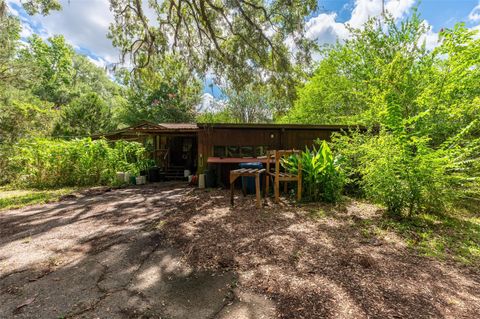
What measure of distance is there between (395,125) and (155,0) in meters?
10.1

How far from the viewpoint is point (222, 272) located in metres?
2.70

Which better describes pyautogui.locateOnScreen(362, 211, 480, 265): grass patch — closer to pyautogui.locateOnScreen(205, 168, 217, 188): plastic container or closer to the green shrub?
the green shrub

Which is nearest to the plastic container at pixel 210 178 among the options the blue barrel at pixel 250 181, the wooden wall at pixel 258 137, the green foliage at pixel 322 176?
the wooden wall at pixel 258 137

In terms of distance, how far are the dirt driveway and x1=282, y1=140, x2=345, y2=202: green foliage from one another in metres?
1.12

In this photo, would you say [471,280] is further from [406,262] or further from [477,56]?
[477,56]

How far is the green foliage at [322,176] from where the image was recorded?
572cm

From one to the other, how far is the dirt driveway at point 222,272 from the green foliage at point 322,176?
1119 mm

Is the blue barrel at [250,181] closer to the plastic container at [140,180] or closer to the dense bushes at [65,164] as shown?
the plastic container at [140,180]

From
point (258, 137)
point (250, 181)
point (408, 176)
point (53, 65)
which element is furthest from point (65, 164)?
point (53, 65)

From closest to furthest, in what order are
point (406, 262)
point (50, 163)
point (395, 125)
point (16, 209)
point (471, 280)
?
point (471, 280) → point (406, 262) → point (395, 125) → point (16, 209) → point (50, 163)

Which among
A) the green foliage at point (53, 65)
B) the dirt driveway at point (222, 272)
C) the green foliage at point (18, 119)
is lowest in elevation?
the dirt driveway at point (222, 272)

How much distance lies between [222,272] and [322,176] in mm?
3882

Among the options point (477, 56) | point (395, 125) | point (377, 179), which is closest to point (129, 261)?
point (377, 179)

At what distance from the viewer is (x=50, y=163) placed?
28.8ft
